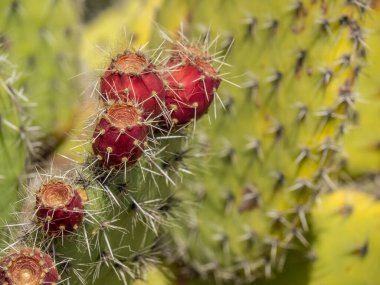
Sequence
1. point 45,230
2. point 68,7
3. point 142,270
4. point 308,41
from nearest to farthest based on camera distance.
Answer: point 45,230, point 142,270, point 308,41, point 68,7

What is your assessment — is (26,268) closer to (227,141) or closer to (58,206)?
(58,206)

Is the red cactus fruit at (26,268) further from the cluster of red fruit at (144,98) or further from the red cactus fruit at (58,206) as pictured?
the cluster of red fruit at (144,98)

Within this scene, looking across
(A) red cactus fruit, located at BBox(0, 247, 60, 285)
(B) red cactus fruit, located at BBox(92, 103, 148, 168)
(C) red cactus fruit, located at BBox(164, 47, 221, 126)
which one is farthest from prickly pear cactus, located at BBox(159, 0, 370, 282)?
(A) red cactus fruit, located at BBox(0, 247, 60, 285)

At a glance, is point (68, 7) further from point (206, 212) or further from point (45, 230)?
point (45, 230)

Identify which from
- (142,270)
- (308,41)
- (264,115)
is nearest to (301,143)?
(264,115)

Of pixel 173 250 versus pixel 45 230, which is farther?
pixel 173 250

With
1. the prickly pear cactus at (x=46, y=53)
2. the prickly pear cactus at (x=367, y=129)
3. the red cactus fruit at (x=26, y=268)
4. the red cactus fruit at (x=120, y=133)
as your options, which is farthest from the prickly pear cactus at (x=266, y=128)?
the red cactus fruit at (x=26, y=268)

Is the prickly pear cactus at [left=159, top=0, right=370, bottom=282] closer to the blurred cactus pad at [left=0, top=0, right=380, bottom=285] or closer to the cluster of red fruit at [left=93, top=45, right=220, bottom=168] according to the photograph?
the blurred cactus pad at [left=0, top=0, right=380, bottom=285]

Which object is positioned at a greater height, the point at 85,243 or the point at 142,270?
the point at 85,243
